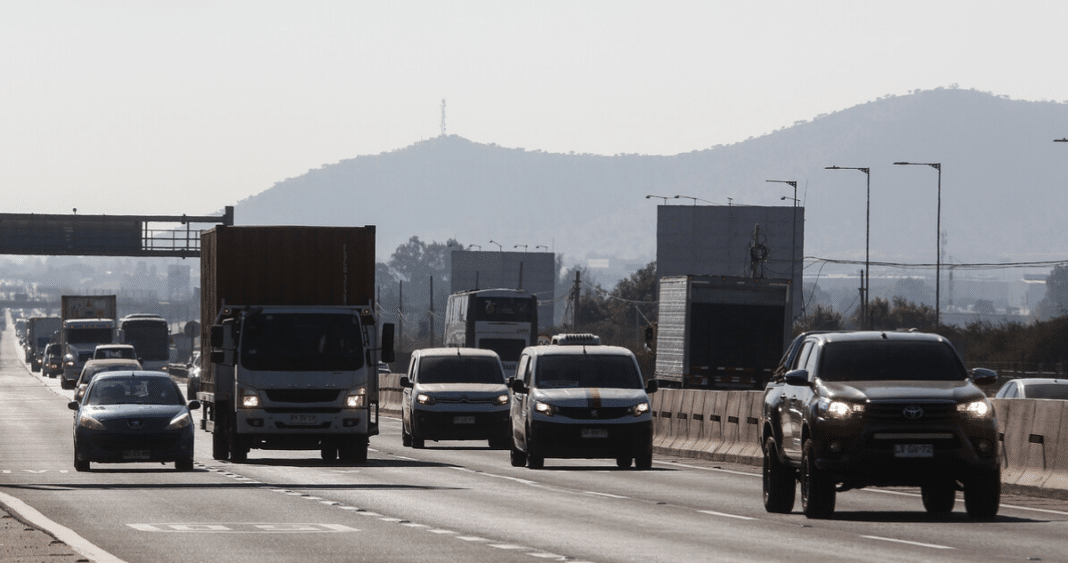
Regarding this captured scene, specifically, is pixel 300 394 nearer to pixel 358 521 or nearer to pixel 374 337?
pixel 374 337

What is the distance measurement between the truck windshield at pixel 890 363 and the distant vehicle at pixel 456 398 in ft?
56.8

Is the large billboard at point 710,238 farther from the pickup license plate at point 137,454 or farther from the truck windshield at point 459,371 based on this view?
the pickup license plate at point 137,454

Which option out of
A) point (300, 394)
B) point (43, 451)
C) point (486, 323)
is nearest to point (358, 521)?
point (300, 394)

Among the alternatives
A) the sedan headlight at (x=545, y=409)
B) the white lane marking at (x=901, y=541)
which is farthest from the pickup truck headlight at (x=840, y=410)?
the sedan headlight at (x=545, y=409)

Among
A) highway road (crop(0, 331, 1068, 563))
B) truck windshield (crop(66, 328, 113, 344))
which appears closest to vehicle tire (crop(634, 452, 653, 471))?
highway road (crop(0, 331, 1068, 563))

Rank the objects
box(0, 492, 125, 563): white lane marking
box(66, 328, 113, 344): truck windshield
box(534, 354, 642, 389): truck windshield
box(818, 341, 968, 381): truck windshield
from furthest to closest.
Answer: box(66, 328, 113, 344): truck windshield < box(534, 354, 642, 389): truck windshield < box(818, 341, 968, 381): truck windshield < box(0, 492, 125, 563): white lane marking

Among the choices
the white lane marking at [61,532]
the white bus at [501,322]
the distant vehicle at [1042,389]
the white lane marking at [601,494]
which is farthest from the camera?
the white bus at [501,322]

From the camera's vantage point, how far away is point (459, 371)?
3634 cm

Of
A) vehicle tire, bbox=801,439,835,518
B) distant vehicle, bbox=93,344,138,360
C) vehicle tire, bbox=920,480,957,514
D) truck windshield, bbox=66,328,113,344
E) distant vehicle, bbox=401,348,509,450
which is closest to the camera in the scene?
vehicle tire, bbox=801,439,835,518

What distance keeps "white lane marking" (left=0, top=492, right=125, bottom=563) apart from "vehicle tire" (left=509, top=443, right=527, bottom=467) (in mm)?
9281

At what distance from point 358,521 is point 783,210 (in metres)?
124

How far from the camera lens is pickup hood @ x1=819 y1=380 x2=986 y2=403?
17234 mm

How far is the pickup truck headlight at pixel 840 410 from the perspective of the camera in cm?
1723

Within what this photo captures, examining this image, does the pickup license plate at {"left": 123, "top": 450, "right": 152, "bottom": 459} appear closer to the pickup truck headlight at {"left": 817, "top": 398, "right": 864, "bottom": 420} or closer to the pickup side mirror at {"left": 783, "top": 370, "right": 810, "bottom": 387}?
the pickup side mirror at {"left": 783, "top": 370, "right": 810, "bottom": 387}
